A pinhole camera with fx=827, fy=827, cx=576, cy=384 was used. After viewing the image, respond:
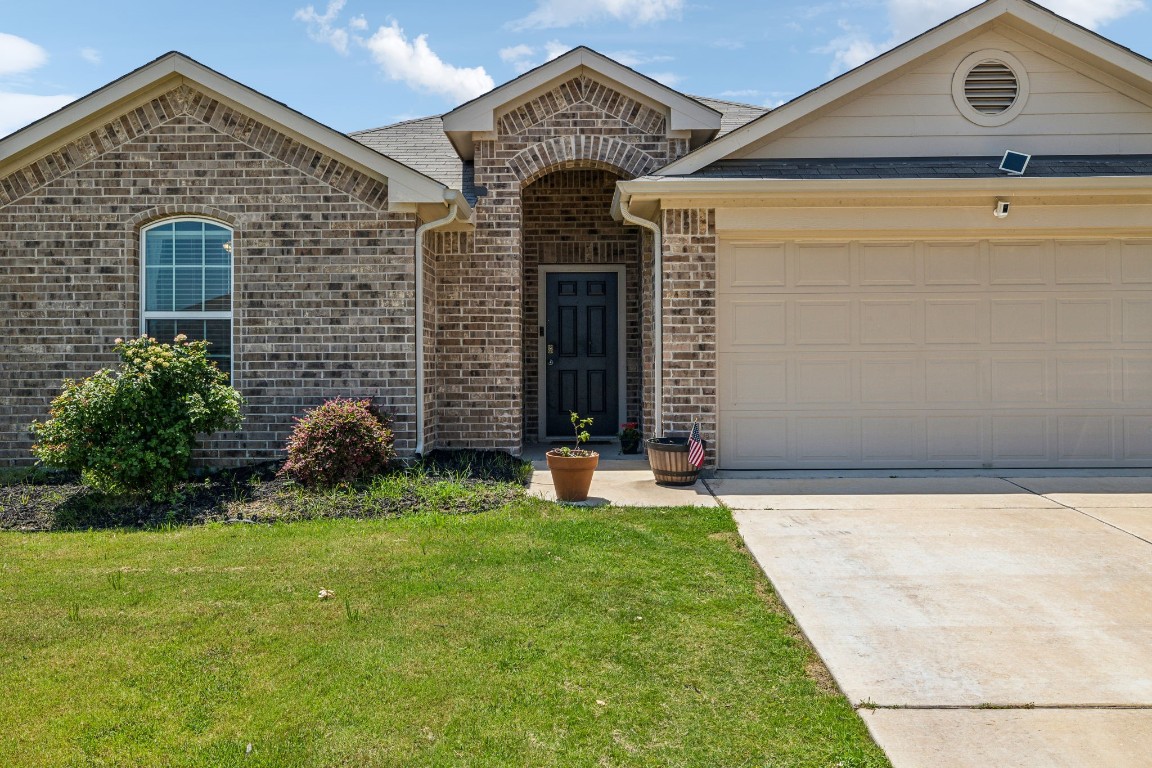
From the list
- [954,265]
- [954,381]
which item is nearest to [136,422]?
[954,381]

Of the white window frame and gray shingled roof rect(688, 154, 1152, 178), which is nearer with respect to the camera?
gray shingled roof rect(688, 154, 1152, 178)

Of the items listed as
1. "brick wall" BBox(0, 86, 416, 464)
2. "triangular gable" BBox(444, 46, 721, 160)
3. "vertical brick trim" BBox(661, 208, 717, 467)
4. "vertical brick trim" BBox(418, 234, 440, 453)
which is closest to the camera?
"vertical brick trim" BBox(661, 208, 717, 467)

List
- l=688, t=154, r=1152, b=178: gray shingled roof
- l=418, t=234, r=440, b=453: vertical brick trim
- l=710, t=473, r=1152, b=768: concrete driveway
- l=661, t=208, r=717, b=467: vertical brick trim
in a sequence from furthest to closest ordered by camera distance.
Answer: l=418, t=234, r=440, b=453: vertical brick trim, l=661, t=208, r=717, b=467: vertical brick trim, l=688, t=154, r=1152, b=178: gray shingled roof, l=710, t=473, r=1152, b=768: concrete driveway

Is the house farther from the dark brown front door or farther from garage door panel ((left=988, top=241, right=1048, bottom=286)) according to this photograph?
the dark brown front door

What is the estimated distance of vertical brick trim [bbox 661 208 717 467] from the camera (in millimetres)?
8555

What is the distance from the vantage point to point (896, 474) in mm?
8484

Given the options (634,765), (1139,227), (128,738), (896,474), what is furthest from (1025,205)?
(128,738)

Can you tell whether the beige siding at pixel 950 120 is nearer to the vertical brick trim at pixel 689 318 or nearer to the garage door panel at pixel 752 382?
the vertical brick trim at pixel 689 318

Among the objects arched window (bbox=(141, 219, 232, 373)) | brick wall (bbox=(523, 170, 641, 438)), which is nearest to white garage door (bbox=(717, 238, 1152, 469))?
brick wall (bbox=(523, 170, 641, 438))

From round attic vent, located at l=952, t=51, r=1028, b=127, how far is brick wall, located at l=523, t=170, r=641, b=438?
170 inches

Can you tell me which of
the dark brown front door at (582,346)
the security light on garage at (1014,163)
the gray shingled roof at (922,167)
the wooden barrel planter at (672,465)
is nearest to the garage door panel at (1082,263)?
the gray shingled roof at (922,167)

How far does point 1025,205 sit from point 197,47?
29.2ft

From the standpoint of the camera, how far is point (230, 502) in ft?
24.3

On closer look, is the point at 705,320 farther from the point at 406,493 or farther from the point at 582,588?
the point at 582,588
